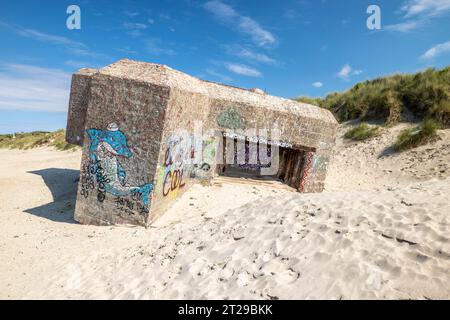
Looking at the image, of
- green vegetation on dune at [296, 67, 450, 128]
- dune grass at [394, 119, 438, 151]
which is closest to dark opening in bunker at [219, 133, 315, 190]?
A: dune grass at [394, 119, 438, 151]

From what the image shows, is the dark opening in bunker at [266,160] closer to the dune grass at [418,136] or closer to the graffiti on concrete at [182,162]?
the graffiti on concrete at [182,162]

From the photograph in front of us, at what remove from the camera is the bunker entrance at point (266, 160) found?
40.1 ft

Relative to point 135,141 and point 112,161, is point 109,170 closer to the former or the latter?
point 112,161

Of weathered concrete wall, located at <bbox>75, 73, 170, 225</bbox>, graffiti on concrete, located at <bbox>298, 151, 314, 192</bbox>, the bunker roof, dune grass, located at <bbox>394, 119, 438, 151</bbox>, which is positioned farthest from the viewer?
dune grass, located at <bbox>394, 119, 438, 151</bbox>

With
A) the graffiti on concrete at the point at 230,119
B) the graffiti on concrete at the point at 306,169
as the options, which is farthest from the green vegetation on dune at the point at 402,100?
the graffiti on concrete at the point at 230,119

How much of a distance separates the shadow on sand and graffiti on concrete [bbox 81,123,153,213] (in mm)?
1437

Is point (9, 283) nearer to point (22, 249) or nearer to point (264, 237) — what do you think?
point (22, 249)

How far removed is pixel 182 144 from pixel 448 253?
6.79m

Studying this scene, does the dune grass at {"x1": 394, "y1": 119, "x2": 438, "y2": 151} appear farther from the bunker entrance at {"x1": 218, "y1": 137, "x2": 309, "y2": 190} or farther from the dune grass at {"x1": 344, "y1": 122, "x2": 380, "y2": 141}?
the bunker entrance at {"x1": 218, "y1": 137, "x2": 309, "y2": 190}

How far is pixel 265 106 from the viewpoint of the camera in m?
11.5

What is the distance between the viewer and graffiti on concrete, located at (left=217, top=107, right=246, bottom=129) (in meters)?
11.3

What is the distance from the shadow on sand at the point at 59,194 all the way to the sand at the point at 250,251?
96mm

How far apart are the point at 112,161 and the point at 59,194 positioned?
15.3ft

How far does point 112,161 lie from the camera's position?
316 inches
